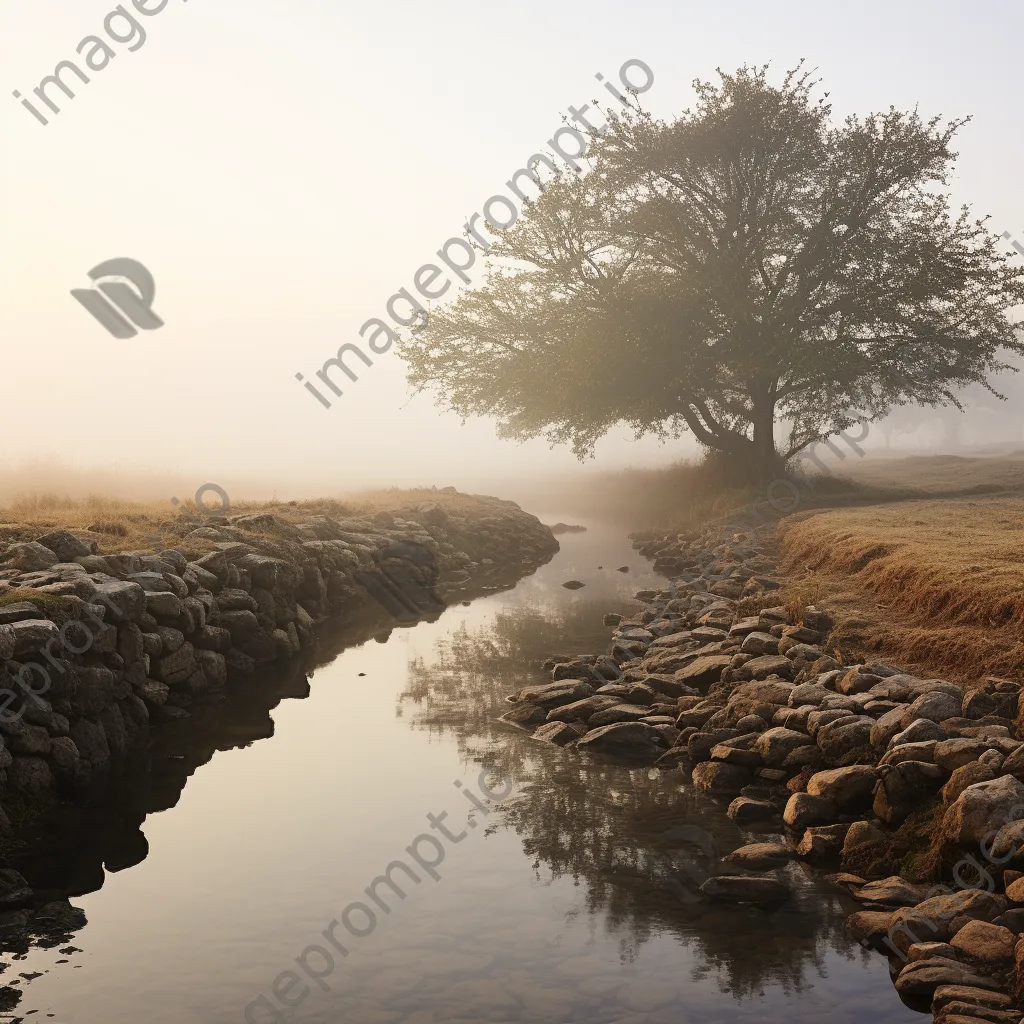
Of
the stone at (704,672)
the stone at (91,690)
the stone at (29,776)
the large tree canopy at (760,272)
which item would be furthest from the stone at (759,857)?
the large tree canopy at (760,272)

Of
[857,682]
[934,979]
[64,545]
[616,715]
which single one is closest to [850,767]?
[857,682]

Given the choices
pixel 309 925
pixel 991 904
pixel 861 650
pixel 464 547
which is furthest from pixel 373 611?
pixel 991 904

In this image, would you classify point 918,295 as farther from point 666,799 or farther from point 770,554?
point 666,799

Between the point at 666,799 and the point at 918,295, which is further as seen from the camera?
the point at 918,295

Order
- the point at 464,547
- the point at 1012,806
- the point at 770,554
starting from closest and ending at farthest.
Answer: the point at 1012,806 → the point at 770,554 → the point at 464,547

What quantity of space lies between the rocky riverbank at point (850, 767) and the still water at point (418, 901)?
0.32 metres

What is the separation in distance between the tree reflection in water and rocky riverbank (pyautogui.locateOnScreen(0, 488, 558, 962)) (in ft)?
9.93

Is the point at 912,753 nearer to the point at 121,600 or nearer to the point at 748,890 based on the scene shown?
the point at 748,890

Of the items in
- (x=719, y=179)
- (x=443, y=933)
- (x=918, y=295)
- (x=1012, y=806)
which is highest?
(x=719, y=179)

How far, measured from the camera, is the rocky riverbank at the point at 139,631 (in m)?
10.3

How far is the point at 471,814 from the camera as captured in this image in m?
10.2

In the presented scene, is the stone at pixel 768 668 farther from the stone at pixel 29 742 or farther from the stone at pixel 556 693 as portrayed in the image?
the stone at pixel 29 742

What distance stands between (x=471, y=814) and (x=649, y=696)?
13.9 ft

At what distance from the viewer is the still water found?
6727mm
